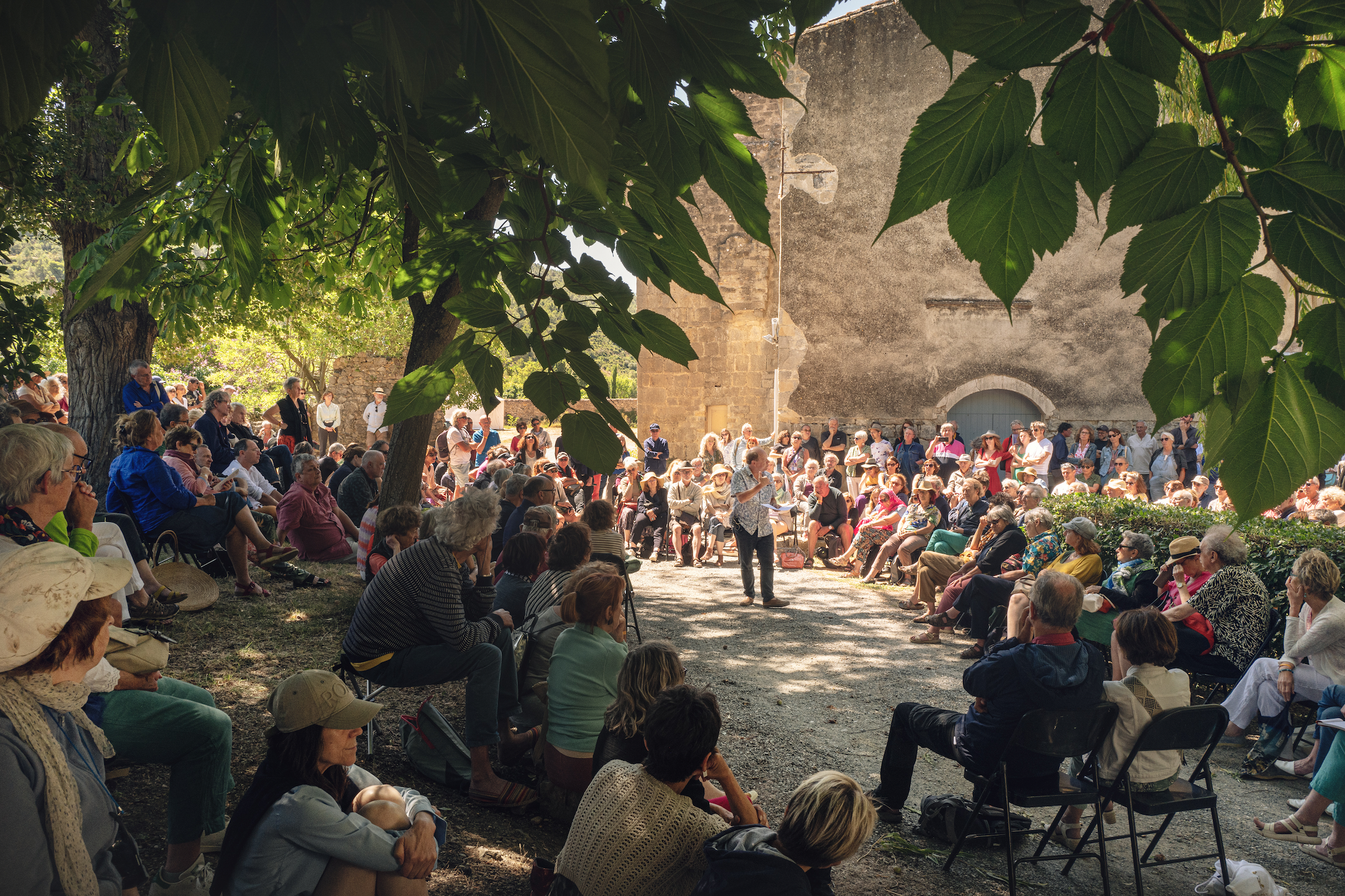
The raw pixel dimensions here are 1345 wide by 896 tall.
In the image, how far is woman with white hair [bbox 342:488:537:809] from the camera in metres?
4.26

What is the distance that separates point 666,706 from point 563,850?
0.59m

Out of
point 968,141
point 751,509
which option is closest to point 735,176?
point 968,141

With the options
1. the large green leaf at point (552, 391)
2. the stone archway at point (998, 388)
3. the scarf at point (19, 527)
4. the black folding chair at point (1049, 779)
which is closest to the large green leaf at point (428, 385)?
the large green leaf at point (552, 391)

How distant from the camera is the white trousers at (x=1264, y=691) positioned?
5086 mm

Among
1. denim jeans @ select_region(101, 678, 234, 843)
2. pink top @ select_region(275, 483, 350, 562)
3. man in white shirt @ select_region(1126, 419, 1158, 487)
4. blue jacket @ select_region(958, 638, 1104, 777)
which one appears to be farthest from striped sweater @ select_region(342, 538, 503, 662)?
man in white shirt @ select_region(1126, 419, 1158, 487)

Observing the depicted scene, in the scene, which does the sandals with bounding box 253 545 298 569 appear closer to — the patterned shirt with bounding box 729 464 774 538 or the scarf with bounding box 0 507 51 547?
the scarf with bounding box 0 507 51 547

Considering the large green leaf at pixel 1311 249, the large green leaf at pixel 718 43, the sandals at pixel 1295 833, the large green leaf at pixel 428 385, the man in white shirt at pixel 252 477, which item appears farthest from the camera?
the man in white shirt at pixel 252 477

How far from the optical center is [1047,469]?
1391cm

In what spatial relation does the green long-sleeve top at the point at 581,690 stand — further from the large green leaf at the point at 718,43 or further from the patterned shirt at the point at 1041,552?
the patterned shirt at the point at 1041,552

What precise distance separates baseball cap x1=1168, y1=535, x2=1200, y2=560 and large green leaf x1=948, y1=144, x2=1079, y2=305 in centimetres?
638

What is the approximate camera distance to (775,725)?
582 cm

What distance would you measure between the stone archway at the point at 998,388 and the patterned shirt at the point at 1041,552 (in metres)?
10.5

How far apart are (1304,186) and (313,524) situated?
8.56 m

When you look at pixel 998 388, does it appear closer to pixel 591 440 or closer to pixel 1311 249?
pixel 591 440
